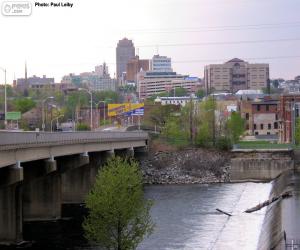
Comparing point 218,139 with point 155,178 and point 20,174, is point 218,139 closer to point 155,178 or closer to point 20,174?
point 155,178

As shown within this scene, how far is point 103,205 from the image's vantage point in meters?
47.3

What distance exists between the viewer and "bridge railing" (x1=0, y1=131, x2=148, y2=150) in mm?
53856

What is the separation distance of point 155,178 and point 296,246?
64690mm

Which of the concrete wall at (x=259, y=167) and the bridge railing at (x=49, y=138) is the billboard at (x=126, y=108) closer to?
the concrete wall at (x=259, y=167)

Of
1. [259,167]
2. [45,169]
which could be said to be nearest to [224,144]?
[259,167]

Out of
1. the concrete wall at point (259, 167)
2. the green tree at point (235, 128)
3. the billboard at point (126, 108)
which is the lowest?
the concrete wall at point (259, 167)

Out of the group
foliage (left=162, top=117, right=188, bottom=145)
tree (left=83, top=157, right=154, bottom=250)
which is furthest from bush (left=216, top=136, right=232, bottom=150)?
tree (left=83, top=157, right=154, bottom=250)

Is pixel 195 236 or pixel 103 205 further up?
pixel 103 205

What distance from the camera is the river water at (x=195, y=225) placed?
57.9 m

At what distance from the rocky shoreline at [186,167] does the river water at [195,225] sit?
15.5m

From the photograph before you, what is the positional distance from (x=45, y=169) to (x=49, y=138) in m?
2.64

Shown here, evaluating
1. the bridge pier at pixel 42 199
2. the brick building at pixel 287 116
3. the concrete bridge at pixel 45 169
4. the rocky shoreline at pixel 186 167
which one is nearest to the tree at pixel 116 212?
the concrete bridge at pixel 45 169

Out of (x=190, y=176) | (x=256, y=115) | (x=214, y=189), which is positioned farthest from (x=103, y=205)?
(x=256, y=115)

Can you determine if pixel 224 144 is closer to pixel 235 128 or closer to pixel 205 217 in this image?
pixel 235 128
